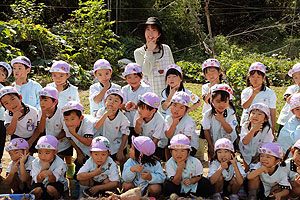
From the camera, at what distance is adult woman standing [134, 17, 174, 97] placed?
17.7 ft

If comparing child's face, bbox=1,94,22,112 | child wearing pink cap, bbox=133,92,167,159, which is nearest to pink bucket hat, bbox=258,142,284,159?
child wearing pink cap, bbox=133,92,167,159

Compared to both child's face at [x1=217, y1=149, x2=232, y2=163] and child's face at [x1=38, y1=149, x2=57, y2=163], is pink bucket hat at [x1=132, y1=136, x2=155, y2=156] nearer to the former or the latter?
child's face at [x1=217, y1=149, x2=232, y2=163]

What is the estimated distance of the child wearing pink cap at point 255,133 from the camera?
4.45 m

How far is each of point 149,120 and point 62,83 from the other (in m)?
1.32

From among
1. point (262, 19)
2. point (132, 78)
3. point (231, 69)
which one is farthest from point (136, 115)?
point (262, 19)

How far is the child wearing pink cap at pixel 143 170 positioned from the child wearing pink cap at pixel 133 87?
788 millimetres

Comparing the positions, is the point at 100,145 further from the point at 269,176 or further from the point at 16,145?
the point at 269,176

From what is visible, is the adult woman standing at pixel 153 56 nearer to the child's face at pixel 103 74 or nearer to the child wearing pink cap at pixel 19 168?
the child's face at pixel 103 74

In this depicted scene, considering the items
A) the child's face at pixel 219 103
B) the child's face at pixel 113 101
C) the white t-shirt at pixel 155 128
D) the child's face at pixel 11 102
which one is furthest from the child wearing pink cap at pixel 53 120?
the child's face at pixel 219 103

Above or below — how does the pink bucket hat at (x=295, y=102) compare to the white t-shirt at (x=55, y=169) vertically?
above

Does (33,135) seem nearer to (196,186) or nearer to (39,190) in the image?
(39,190)

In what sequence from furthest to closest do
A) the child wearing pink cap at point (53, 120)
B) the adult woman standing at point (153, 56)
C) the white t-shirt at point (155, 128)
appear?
the adult woman standing at point (153, 56), the white t-shirt at point (155, 128), the child wearing pink cap at point (53, 120)

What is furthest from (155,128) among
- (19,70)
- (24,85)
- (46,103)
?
(19,70)

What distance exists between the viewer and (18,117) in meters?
4.57
